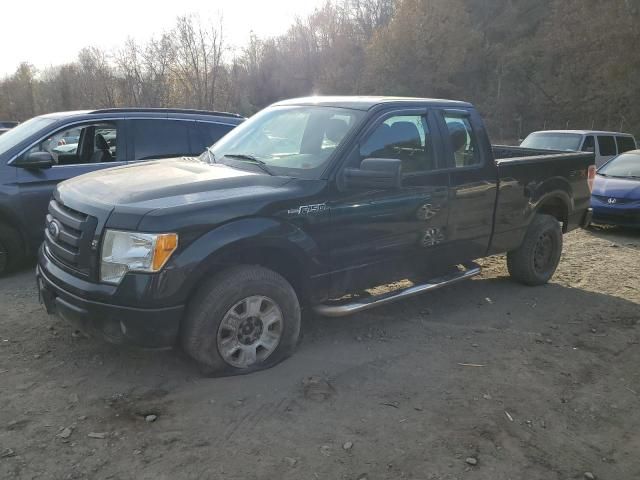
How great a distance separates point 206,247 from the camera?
3.47m

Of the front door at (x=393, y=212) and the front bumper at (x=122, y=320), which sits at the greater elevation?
the front door at (x=393, y=212)

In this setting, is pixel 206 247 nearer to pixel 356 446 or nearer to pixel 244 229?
pixel 244 229

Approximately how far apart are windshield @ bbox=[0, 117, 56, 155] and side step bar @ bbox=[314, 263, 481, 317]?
4157 millimetres

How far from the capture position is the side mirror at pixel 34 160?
588 cm

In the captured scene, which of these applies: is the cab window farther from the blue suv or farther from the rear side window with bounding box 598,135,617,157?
the rear side window with bounding box 598,135,617,157

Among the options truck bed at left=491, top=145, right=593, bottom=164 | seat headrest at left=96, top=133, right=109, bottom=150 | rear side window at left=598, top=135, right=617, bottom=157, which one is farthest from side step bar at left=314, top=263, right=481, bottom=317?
rear side window at left=598, top=135, right=617, bottom=157

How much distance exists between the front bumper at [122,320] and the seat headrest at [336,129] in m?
1.80

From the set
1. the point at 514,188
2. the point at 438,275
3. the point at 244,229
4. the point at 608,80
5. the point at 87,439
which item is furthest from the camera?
the point at 608,80

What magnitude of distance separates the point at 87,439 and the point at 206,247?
4.23 ft

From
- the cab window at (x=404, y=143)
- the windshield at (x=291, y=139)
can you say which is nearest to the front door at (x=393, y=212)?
the cab window at (x=404, y=143)

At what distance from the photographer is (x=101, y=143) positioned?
260 inches

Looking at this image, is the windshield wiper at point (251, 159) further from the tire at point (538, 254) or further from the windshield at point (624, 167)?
the windshield at point (624, 167)

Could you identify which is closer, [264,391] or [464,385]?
[264,391]

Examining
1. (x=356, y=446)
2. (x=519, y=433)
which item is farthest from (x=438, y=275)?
(x=356, y=446)
